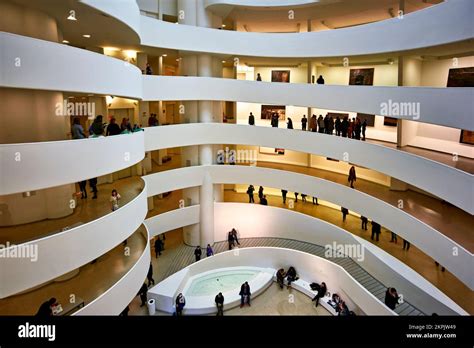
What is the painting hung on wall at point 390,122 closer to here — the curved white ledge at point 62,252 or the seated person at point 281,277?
the seated person at point 281,277

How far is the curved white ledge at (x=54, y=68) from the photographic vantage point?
785 centimetres

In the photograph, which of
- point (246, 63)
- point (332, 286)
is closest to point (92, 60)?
point (332, 286)

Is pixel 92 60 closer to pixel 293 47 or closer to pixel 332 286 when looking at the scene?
pixel 293 47

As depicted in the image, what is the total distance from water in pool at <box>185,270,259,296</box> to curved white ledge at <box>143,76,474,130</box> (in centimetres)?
1104

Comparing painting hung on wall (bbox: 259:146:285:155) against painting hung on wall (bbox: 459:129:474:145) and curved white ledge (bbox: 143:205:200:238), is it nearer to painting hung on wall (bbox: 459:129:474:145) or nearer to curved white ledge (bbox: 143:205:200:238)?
curved white ledge (bbox: 143:205:200:238)

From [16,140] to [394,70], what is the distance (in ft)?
68.8

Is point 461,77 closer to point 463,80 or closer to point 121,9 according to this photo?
point 463,80

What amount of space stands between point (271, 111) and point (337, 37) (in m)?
10.6

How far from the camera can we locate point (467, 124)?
10391mm

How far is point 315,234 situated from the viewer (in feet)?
71.8
